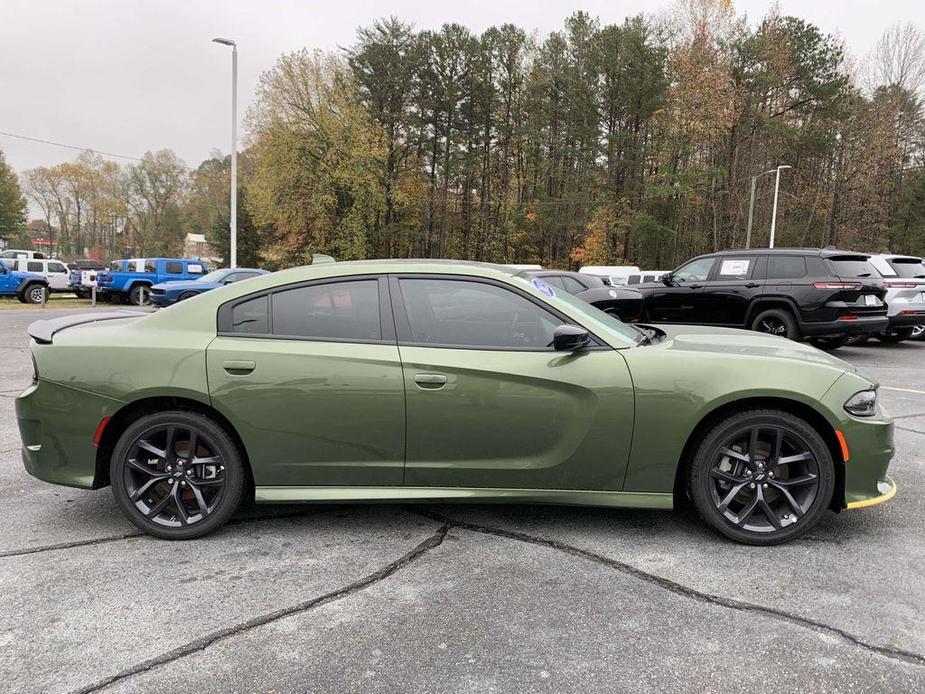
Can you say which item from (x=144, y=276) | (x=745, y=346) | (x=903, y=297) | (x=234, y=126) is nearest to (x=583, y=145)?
(x=234, y=126)

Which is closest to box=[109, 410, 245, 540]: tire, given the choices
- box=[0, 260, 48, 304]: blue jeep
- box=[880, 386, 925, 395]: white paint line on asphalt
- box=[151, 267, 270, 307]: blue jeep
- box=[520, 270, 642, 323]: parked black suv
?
box=[880, 386, 925, 395]: white paint line on asphalt

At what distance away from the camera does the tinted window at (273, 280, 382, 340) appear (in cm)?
339

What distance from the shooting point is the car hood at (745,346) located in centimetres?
339

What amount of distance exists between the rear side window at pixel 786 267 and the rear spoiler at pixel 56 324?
31.3 ft

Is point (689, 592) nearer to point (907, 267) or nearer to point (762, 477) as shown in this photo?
point (762, 477)

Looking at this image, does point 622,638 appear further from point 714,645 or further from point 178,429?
point 178,429

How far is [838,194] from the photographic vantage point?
120 feet

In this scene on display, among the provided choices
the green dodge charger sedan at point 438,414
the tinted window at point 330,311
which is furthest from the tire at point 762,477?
the tinted window at point 330,311

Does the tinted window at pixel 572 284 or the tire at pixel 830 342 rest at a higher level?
the tinted window at pixel 572 284

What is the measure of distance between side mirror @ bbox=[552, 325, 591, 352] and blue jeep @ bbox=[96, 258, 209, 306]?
22.9m

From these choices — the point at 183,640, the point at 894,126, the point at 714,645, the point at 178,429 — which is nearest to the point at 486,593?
the point at 714,645

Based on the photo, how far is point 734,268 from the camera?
10680mm

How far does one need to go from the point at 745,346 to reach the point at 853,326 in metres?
7.48

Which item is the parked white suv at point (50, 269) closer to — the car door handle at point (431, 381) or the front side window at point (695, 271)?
the front side window at point (695, 271)
